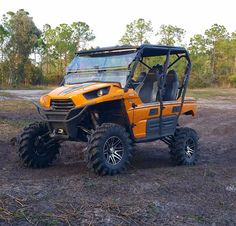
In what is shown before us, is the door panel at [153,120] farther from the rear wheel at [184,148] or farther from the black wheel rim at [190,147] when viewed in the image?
the black wheel rim at [190,147]

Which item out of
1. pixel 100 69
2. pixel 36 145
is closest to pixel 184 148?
pixel 100 69

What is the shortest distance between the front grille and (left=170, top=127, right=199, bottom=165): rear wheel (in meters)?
2.52

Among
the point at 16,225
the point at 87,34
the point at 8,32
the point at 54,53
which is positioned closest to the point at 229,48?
the point at 87,34

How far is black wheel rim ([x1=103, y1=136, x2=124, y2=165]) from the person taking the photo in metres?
7.35

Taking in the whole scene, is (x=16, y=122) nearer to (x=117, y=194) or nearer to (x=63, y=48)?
(x=117, y=194)

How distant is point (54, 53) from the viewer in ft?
220

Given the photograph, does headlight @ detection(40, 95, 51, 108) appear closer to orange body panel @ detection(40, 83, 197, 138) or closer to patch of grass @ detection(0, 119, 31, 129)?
orange body panel @ detection(40, 83, 197, 138)

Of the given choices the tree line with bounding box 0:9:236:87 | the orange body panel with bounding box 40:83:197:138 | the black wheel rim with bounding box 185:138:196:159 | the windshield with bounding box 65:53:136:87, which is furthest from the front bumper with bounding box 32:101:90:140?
the tree line with bounding box 0:9:236:87

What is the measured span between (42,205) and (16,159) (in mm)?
3687

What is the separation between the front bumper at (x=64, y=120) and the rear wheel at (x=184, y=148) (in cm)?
224

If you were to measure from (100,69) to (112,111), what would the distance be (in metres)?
0.92

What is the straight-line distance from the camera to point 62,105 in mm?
7539

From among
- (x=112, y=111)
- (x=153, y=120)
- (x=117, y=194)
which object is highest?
(x=112, y=111)

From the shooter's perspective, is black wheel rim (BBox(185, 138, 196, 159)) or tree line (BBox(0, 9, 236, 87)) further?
tree line (BBox(0, 9, 236, 87))
